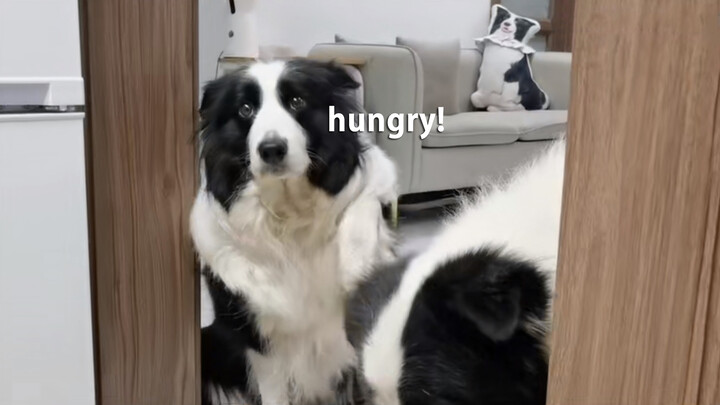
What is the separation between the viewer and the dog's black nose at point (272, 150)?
55.7 inches

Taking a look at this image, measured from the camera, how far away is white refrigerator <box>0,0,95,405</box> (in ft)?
4.09

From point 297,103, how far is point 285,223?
0.25 metres

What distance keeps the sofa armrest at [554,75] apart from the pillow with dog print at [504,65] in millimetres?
26

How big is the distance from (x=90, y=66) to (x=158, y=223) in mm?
356

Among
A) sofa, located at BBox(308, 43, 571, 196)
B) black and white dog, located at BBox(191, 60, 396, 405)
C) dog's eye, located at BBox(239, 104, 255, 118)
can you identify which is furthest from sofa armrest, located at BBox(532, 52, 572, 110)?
dog's eye, located at BBox(239, 104, 255, 118)

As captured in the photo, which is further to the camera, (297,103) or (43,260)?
(297,103)

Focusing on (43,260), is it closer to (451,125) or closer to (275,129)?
(275,129)

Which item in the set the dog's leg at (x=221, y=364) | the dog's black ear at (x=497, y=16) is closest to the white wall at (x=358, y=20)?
the dog's black ear at (x=497, y=16)

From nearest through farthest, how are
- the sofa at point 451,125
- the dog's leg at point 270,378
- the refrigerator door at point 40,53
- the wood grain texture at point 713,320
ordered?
the wood grain texture at point 713,320 → the refrigerator door at point 40,53 → the sofa at point 451,125 → the dog's leg at point 270,378

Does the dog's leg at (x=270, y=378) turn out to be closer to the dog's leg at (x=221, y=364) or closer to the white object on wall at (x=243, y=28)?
the dog's leg at (x=221, y=364)

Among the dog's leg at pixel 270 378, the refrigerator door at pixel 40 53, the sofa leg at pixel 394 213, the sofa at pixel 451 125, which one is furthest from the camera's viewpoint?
the dog's leg at pixel 270 378

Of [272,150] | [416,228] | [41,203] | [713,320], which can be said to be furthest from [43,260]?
[713,320]

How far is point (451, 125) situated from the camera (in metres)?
1.40

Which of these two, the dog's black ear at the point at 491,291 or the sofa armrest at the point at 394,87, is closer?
the dog's black ear at the point at 491,291
